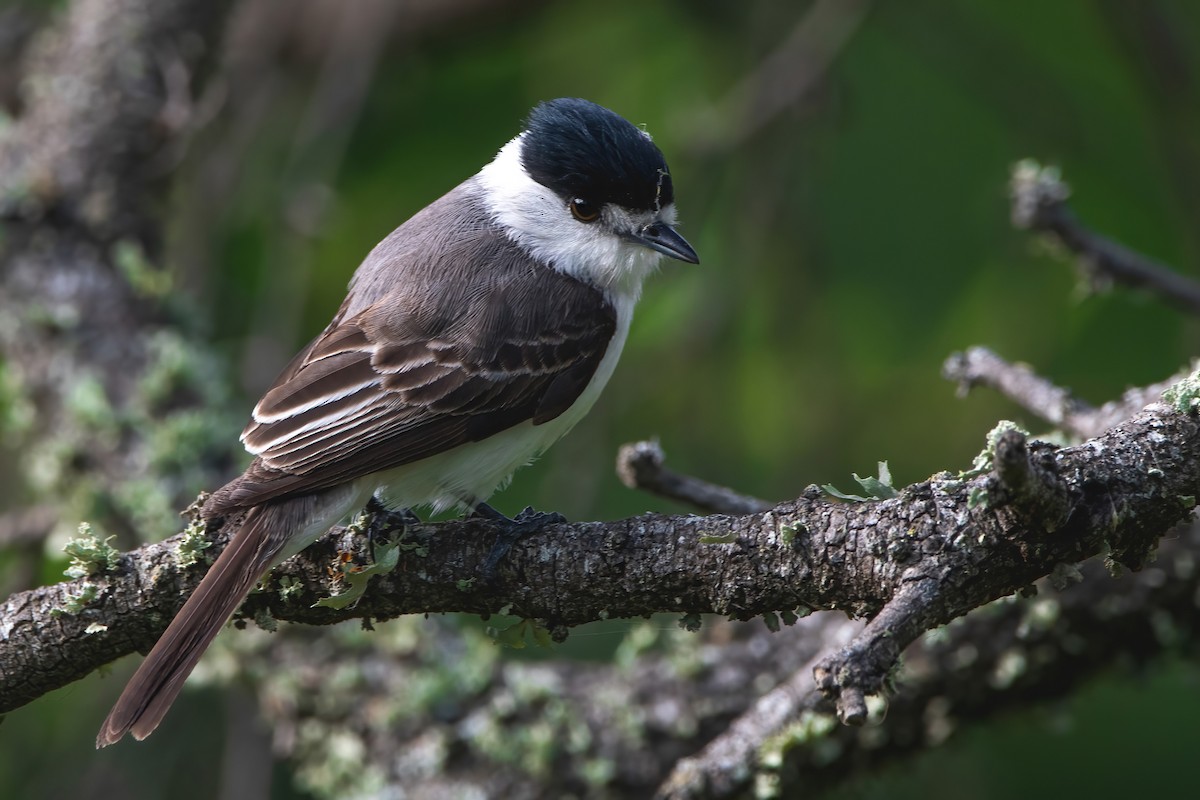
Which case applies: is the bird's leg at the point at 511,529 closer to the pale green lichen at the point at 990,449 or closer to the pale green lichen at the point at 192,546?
the pale green lichen at the point at 192,546

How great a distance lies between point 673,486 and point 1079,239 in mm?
1127

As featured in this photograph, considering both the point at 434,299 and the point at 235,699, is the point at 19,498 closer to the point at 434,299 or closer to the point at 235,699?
the point at 235,699

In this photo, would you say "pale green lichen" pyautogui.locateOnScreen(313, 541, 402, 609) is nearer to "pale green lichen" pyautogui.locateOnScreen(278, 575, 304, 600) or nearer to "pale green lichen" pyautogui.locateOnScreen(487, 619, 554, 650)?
"pale green lichen" pyautogui.locateOnScreen(278, 575, 304, 600)

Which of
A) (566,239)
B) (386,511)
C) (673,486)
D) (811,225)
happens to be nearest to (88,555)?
(386,511)

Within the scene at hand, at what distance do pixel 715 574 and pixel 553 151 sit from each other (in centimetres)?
161

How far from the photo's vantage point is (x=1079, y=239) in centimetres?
283

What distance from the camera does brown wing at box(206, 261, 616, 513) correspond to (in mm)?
2535

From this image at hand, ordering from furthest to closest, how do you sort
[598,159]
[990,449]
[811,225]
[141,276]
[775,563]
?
[811,225] → [141,276] → [598,159] → [775,563] → [990,449]

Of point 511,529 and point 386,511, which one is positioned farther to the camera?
point 386,511

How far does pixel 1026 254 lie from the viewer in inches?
144

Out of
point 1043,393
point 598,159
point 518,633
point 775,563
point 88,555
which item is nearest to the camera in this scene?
point 775,563

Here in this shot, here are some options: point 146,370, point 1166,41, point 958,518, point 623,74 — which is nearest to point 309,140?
point 146,370

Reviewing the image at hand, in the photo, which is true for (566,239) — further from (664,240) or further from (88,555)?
(88,555)

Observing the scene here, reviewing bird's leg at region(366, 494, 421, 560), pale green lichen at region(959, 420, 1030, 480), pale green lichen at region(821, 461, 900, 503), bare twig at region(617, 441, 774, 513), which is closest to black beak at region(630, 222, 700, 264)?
bare twig at region(617, 441, 774, 513)
